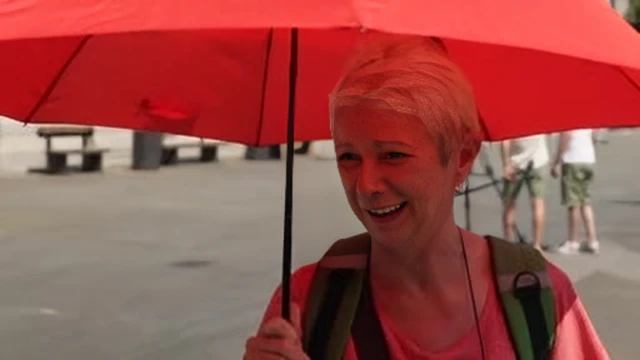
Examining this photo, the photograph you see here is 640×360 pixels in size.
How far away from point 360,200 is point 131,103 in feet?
3.24

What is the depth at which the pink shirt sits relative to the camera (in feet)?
7.36

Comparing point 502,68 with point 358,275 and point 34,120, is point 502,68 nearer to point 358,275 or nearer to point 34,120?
point 358,275

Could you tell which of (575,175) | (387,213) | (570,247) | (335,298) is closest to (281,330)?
(335,298)

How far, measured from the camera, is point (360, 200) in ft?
7.13

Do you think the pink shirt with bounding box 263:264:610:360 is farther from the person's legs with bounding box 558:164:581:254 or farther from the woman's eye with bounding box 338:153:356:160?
the person's legs with bounding box 558:164:581:254

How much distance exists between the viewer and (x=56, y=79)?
2.90 meters

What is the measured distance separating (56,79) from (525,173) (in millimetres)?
8050

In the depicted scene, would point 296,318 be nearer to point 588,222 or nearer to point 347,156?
point 347,156

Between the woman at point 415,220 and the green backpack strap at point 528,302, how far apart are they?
0.02 m

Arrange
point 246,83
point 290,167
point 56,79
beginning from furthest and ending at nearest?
1. point 246,83
2. point 56,79
3. point 290,167

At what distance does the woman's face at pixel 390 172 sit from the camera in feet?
7.12

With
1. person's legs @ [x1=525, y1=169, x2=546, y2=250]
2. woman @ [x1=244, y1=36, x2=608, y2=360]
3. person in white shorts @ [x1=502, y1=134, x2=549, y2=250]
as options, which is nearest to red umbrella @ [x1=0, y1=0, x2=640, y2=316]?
woman @ [x1=244, y1=36, x2=608, y2=360]

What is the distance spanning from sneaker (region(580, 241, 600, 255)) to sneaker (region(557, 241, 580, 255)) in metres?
0.07

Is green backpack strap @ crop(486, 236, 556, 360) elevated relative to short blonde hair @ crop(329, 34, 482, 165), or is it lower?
lower
